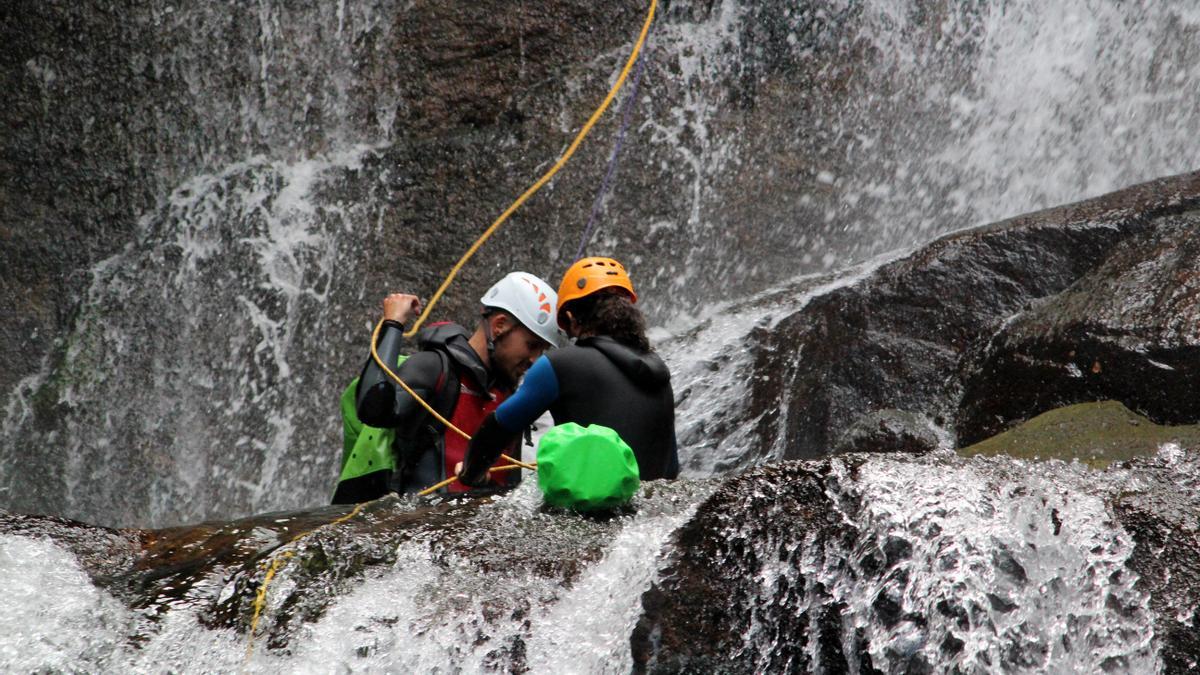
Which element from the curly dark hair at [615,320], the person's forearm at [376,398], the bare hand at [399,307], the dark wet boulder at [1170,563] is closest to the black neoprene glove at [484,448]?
the person's forearm at [376,398]

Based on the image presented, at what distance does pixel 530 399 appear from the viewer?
443 centimetres

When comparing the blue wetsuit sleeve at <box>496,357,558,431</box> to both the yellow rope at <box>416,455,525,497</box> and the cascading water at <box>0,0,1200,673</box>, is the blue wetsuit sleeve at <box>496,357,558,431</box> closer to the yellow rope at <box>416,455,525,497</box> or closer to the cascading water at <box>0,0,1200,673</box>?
the yellow rope at <box>416,455,525,497</box>

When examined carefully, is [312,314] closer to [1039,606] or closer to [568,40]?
[568,40]

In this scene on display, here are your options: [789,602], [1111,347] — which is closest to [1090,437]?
[1111,347]

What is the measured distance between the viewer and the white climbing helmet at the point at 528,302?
5.18 metres

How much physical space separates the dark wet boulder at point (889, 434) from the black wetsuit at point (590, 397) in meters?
2.12

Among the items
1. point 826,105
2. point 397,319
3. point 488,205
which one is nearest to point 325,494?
point 488,205

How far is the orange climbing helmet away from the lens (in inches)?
189

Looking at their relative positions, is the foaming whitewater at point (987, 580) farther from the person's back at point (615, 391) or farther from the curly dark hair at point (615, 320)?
the curly dark hair at point (615, 320)

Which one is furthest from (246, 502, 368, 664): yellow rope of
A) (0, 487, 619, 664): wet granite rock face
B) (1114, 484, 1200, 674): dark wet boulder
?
(1114, 484, 1200, 674): dark wet boulder

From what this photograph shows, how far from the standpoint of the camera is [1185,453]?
166 inches

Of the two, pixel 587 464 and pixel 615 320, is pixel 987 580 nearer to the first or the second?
pixel 587 464

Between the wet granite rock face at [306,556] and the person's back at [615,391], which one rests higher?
the person's back at [615,391]

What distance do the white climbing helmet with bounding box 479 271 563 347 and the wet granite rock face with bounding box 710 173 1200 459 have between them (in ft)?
8.27
